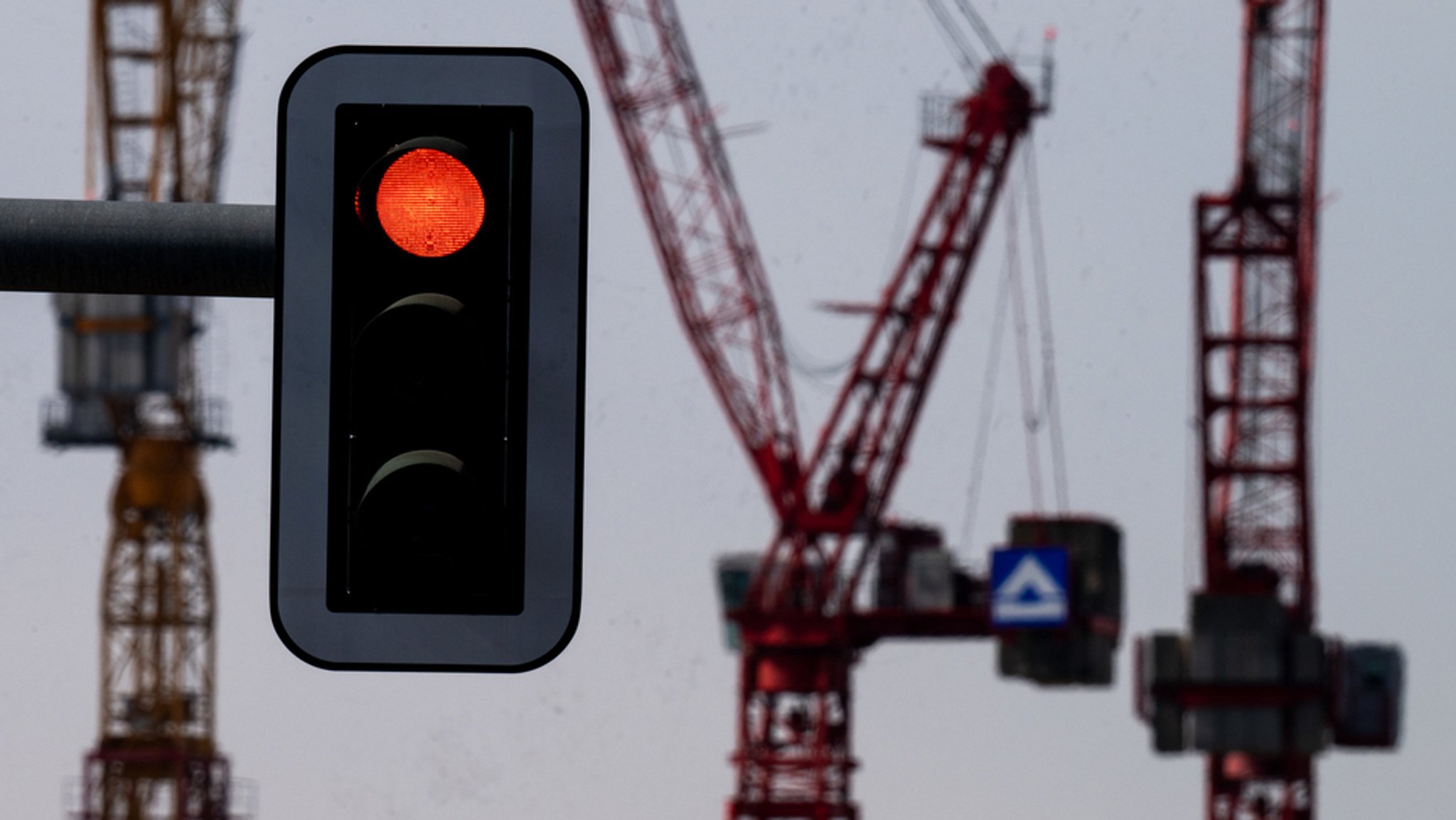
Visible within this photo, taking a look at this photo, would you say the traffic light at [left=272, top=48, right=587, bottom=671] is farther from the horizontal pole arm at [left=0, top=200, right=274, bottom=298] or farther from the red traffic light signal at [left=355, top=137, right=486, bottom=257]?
the horizontal pole arm at [left=0, top=200, right=274, bottom=298]

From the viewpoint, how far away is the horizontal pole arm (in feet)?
20.2

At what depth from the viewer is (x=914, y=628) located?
7031 centimetres

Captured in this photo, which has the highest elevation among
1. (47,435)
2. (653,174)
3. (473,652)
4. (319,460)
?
(653,174)

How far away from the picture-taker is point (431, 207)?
17.8 feet

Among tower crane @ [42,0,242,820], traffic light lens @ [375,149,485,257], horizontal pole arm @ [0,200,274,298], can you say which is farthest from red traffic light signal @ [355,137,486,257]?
tower crane @ [42,0,242,820]

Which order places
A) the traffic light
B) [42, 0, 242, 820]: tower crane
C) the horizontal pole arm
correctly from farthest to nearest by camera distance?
1. [42, 0, 242, 820]: tower crane
2. the horizontal pole arm
3. the traffic light

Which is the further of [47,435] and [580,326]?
[47,435]

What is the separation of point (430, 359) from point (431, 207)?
0.90ft

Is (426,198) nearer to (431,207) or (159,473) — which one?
(431,207)

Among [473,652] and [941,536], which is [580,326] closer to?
[473,652]

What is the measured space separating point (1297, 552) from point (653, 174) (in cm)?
1831

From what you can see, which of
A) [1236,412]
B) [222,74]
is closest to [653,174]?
[222,74]

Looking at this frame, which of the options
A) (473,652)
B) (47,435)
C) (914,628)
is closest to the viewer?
(473,652)

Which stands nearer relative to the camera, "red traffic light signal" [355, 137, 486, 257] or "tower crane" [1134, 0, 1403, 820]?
"red traffic light signal" [355, 137, 486, 257]
